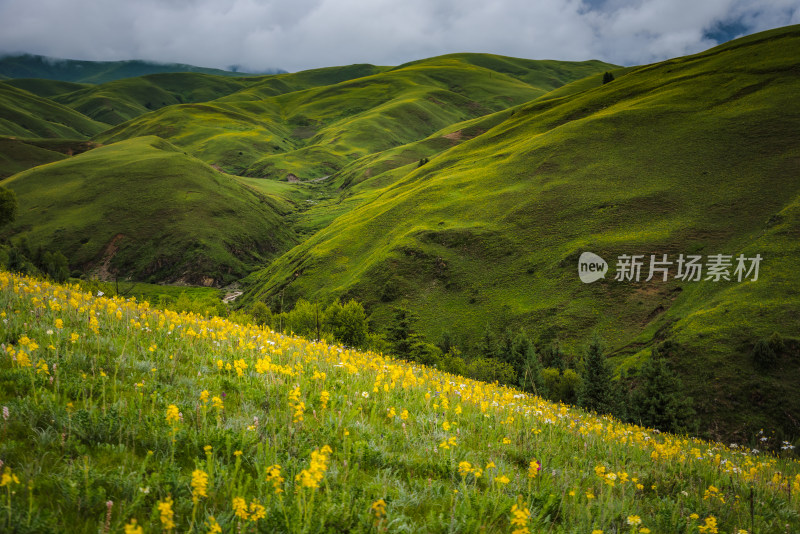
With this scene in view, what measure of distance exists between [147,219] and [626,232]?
525 ft

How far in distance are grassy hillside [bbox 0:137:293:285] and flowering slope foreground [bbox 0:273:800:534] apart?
149417mm

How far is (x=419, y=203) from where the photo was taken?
11406 cm

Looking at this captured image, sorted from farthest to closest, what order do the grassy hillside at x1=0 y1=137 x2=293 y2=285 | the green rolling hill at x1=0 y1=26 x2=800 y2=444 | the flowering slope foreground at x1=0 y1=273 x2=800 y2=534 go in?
the grassy hillside at x1=0 y1=137 x2=293 y2=285, the green rolling hill at x1=0 y1=26 x2=800 y2=444, the flowering slope foreground at x1=0 y1=273 x2=800 y2=534

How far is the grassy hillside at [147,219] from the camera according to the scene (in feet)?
471

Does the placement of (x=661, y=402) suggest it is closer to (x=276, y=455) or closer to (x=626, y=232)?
(x=626, y=232)

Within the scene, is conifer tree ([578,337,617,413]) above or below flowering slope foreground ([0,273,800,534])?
below

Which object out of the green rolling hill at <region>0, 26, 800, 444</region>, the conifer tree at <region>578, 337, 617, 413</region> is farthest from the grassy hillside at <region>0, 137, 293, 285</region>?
the conifer tree at <region>578, 337, 617, 413</region>

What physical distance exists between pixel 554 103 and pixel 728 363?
12808cm

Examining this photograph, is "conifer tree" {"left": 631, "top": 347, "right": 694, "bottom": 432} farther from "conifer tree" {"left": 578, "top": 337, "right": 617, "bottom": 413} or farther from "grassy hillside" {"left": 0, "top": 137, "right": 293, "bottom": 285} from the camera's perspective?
"grassy hillside" {"left": 0, "top": 137, "right": 293, "bottom": 285}

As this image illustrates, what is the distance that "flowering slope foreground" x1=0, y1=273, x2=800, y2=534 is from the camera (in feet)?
11.2

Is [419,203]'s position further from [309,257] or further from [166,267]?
[166,267]

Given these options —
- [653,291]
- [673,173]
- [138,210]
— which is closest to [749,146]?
[673,173]

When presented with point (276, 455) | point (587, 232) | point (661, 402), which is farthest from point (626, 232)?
point (276, 455)

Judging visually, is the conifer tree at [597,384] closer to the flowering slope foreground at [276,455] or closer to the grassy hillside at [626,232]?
the grassy hillside at [626,232]
